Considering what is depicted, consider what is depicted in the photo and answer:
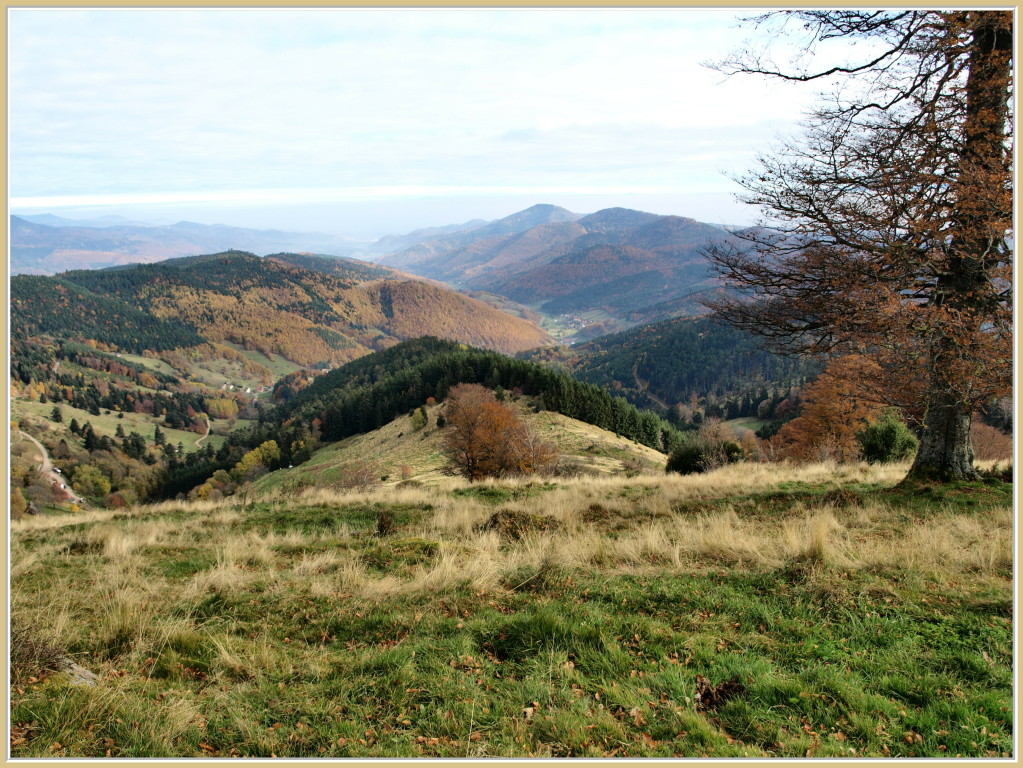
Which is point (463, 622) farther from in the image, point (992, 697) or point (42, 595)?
point (42, 595)

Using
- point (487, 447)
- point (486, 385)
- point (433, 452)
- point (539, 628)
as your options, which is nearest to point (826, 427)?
point (487, 447)

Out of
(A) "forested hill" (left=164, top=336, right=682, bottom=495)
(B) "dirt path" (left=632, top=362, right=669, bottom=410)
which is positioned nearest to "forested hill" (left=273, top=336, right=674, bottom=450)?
(A) "forested hill" (left=164, top=336, right=682, bottom=495)

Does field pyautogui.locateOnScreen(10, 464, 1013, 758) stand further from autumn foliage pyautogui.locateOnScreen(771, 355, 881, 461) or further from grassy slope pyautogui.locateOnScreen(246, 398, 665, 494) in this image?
grassy slope pyautogui.locateOnScreen(246, 398, 665, 494)

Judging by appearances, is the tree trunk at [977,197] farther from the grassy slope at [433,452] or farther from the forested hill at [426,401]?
the forested hill at [426,401]

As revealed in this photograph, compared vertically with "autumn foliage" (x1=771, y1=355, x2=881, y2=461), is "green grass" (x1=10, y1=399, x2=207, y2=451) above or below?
below

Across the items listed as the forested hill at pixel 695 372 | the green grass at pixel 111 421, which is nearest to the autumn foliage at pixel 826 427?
the forested hill at pixel 695 372

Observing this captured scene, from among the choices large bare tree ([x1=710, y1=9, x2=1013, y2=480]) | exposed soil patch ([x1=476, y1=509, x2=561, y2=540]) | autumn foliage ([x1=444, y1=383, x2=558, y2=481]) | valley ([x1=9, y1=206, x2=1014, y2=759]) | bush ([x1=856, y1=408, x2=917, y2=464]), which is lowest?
autumn foliage ([x1=444, y1=383, x2=558, y2=481])

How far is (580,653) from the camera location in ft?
13.1

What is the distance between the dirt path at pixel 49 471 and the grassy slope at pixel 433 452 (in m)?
56.0

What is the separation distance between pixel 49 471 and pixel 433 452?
9542cm

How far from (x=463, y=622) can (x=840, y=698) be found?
283 centimetres

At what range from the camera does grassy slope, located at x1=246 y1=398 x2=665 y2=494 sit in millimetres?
42938

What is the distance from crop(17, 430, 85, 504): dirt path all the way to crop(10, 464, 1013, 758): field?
11344 centimetres

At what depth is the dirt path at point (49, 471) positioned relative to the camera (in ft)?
307
